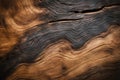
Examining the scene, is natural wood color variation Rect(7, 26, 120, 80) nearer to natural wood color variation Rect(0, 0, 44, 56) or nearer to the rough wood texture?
the rough wood texture

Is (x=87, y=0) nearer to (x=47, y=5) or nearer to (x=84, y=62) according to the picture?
(x=47, y=5)

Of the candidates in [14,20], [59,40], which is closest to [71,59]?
[59,40]

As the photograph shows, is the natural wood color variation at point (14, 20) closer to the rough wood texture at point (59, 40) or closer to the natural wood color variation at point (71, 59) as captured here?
the rough wood texture at point (59, 40)

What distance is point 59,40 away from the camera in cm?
146

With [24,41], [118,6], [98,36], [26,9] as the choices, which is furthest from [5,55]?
[118,6]

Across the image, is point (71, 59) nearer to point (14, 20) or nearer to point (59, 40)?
point (59, 40)

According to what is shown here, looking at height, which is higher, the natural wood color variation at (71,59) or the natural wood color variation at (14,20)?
the natural wood color variation at (14,20)

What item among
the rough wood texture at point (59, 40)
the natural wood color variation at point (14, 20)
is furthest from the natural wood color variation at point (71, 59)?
the natural wood color variation at point (14, 20)

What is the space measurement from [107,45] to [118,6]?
314mm

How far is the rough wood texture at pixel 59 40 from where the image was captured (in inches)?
54.8

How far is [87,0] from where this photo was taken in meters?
1.55

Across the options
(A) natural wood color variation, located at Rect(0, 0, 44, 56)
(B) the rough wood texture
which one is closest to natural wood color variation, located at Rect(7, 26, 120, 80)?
(B) the rough wood texture

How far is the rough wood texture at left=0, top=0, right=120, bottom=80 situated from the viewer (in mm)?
1393

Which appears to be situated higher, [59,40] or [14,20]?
[14,20]
